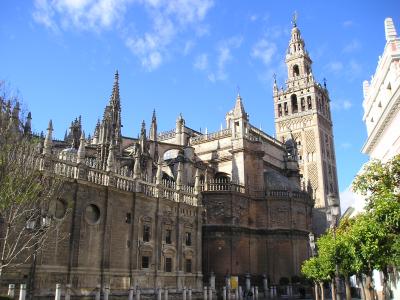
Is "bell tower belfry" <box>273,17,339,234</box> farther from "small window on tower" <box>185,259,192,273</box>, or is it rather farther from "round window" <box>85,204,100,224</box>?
"round window" <box>85,204,100,224</box>

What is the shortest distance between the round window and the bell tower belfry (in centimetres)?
4909

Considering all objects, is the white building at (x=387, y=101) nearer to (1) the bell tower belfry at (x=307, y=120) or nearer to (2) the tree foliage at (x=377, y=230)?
(2) the tree foliage at (x=377, y=230)

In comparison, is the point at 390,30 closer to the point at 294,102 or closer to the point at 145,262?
the point at 145,262

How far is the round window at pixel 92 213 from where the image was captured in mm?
26594

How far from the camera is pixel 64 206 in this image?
82.8 ft

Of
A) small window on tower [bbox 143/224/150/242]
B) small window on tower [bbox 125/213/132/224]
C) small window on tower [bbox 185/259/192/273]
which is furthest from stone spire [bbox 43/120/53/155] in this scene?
small window on tower [bbox 185/259/192/273]

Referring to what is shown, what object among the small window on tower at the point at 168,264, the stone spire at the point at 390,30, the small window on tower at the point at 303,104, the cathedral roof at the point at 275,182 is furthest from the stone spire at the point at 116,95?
the small window on tower at the point at 303,104

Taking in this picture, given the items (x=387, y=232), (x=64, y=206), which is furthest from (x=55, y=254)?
(x=387, y=232)

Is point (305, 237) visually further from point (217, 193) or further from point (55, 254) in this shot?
point (55, 254)

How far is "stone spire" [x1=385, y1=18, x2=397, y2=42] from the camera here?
2517 cm

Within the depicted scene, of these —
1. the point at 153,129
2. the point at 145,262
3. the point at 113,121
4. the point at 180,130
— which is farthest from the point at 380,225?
the point at 180,130

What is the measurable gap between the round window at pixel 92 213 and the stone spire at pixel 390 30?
2081 centimetres

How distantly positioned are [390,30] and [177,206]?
19677 mm

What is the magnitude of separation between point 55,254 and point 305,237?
3209 cm
